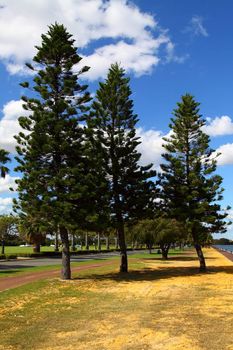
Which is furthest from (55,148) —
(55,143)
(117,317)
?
(117,317)

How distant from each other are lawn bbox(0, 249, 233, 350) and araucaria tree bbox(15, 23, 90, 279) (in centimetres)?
410

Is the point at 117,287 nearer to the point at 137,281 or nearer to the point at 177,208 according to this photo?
the point at 137,281

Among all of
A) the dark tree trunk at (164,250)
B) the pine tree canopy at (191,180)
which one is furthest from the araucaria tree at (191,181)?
the dark tree trunk at (164,250)

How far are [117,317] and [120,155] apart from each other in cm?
1788

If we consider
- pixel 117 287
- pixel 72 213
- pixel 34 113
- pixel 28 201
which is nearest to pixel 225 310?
pixel 117 287

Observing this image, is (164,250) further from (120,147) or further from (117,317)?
(117,317)

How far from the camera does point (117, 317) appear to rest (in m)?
12.9

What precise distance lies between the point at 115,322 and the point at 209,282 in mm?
12159

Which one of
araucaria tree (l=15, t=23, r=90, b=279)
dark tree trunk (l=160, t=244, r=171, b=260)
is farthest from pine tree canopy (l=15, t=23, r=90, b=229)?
dark tree trunk (l=160, t=244, r=171, b=260)

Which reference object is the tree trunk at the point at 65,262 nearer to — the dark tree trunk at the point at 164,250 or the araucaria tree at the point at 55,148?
the araucaria tree at the point at 55,148

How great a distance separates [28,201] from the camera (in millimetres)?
24062

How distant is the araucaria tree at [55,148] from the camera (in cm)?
2358

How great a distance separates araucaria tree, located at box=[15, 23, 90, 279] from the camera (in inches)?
928

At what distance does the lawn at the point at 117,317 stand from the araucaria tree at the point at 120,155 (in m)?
8.38
